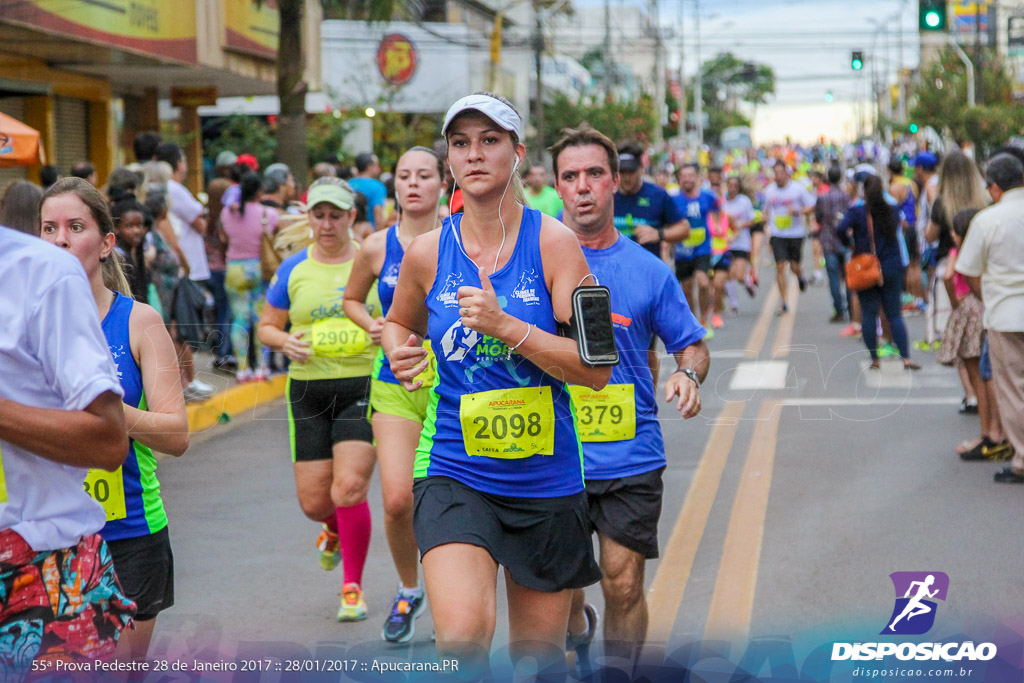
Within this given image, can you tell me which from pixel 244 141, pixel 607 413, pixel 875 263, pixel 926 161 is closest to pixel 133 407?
pixel 607 413

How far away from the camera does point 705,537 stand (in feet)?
23.2

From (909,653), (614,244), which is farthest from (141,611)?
(909,653)

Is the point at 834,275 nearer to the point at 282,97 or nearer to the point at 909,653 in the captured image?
the point at 282,97

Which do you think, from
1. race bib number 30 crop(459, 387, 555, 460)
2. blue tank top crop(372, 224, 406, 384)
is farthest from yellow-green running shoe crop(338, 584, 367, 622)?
race bib number 30 crop(459, 387, 555, 460)

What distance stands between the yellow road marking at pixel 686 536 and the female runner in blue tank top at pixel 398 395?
1.01 meters

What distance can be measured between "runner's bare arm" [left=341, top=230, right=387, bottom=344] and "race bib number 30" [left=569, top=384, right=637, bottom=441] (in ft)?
4.66

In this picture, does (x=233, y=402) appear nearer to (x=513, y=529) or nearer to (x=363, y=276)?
(x=363, y=276)

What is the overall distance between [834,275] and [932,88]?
3440cm

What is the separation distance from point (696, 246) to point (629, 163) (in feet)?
25.4

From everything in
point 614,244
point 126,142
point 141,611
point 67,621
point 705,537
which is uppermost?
point 126,142

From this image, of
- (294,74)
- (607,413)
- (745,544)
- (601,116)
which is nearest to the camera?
(607,413)

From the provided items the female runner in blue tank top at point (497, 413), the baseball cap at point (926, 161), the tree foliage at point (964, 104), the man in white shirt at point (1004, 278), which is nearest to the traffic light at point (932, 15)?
the tree foliage at point (964, 104)

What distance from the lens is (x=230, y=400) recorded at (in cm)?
1170

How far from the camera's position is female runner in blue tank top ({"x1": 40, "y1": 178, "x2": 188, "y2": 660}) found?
11.8 ft
